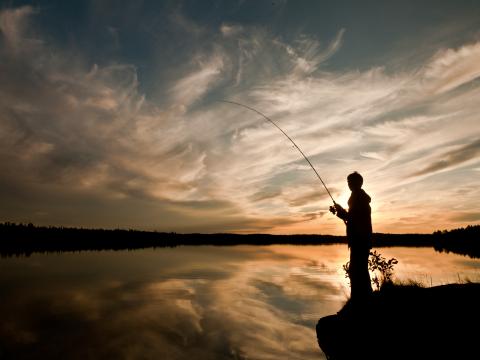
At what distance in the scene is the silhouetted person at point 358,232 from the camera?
8.05 meters

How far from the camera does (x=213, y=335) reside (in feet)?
A: 31.1

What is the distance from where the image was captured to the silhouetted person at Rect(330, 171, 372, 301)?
26.4 ft

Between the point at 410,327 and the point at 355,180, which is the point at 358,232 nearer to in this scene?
the point at 355,180

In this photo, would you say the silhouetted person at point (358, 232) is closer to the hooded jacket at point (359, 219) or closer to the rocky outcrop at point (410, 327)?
the hooded jacket at point (359, 219)

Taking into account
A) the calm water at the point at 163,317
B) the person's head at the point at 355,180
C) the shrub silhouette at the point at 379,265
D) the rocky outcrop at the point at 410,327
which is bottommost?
the calm water at the point at 163,317

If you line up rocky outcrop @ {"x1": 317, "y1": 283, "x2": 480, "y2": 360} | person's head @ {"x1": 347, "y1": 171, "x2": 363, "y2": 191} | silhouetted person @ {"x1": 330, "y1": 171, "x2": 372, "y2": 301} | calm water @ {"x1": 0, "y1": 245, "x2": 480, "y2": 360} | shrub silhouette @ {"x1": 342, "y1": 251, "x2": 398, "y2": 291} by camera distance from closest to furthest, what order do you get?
rocky outcrop @ {"x1": 317, "y1": 283, "x2": 480, "y2": 360} < silhouetted person @ {"x1": 330, "y1": 171, "x2": 372, "y2": 301} < person's head @ {"x1": 347, "y1": 171, "x2": 363, "y2": 191} < calm water @ {"x1": 0, "y1": 245, "x2": 480, "y2": 360} < shrub silhouette @ {"x1": 342, "y1": 251, "x2": 398, "y2": 291}

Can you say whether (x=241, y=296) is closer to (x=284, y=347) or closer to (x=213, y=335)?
(x=213, y=335)

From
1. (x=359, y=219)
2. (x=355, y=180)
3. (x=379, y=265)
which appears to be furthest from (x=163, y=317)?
(x=379, y=265)

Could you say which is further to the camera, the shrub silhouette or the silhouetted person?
the shrub silhouette

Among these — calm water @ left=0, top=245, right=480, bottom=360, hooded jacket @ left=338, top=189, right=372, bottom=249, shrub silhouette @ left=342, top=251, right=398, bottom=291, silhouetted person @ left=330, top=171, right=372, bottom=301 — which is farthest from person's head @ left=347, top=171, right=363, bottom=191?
calm water @ left=0, top=245, right=480, bottom=360

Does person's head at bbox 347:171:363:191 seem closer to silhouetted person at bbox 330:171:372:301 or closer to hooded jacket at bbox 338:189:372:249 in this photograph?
silhouetted person at bbox 330:171:372:301

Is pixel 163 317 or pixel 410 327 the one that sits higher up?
pixel 410 327

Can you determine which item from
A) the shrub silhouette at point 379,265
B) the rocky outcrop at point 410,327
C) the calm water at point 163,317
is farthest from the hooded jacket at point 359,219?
the calm water at point 163,317

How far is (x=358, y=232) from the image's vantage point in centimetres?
804
